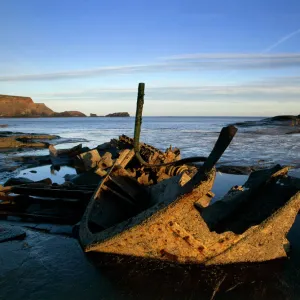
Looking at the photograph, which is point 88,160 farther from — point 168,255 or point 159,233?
point 159,233

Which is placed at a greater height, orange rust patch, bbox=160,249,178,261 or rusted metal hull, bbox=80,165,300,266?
rusted metal hull, bbox=80,165,300,266

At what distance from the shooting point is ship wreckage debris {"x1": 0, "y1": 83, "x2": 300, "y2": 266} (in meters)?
4.17

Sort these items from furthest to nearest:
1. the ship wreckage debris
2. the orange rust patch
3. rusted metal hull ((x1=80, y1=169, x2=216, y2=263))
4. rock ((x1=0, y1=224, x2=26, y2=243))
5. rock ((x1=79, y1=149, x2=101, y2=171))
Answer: rock ((x1=79, y1=149, x2=101, y2=171))
rock ((x1=0, y1=224, x2=26, y2=243))
the orange rust patch
the ship wreckage debris
rusted metal hull ((x1=80, y1=169, x2=216, y2=263))

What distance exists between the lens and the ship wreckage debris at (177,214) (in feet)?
13.7

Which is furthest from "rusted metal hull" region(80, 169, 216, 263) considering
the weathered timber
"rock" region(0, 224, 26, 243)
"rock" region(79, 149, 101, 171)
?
"rock" region(79, 149, 101, 171)

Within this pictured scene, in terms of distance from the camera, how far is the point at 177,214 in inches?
162

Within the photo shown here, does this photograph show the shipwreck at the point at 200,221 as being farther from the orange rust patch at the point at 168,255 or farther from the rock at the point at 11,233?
the rock at the point at 11,233

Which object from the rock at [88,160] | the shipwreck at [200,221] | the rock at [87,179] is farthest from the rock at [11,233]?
the rock at [88,160]

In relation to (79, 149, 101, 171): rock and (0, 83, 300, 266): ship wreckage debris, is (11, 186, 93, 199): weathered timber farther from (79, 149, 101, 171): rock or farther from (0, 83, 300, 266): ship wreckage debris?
(79, 149, 101, 171): rock

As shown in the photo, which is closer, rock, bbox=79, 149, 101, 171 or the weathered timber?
the weathered timber

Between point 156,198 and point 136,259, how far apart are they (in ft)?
4.50

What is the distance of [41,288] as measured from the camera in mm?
4250

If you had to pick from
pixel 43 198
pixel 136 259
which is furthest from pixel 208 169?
pixel 43 198

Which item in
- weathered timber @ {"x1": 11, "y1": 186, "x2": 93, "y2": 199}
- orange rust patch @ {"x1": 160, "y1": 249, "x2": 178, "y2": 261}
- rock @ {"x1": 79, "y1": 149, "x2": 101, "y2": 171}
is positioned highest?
rock @ {"x1": 79, "y1": 149, "x2": 101, "y2": 171}
